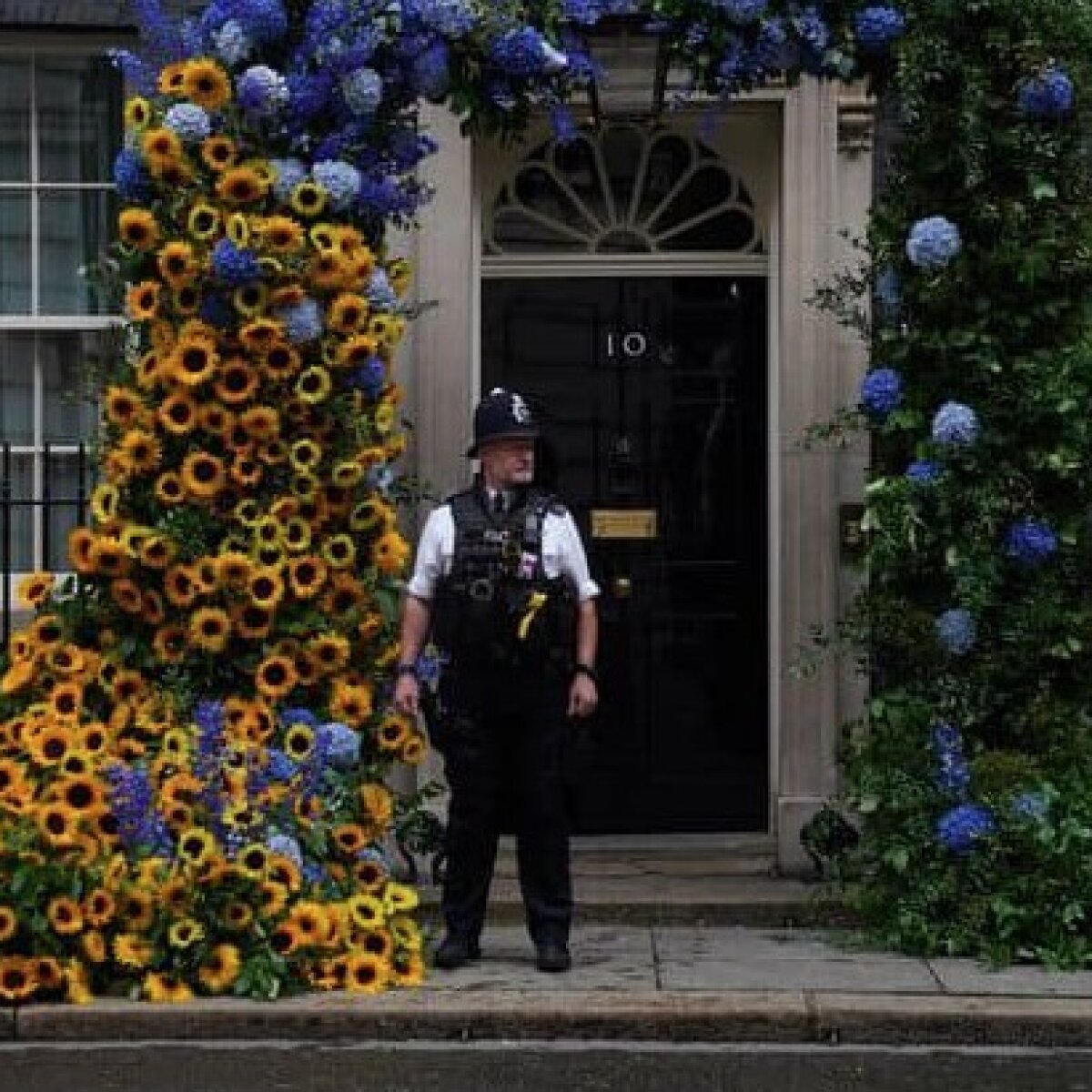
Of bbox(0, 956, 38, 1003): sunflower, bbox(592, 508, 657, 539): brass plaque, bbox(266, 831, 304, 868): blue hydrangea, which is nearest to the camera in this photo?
bbox(0, 956, 38, 1003): sunflower

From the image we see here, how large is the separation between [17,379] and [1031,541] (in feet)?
14.9

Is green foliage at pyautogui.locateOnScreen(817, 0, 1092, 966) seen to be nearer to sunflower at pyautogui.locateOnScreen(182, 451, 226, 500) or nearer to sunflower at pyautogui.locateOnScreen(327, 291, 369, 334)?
sunflower at pyautogui.locateOnScreen(327, 291, 369, 334)

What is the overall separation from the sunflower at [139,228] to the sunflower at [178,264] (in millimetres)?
82

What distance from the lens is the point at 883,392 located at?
8.16m

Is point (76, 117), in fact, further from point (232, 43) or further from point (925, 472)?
point (925, 472)

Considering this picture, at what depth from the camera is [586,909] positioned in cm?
895

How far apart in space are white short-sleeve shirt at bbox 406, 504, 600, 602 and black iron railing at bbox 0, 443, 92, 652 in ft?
6.18

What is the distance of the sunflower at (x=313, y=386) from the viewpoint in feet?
25.2

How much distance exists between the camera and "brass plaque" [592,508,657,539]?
998 cm

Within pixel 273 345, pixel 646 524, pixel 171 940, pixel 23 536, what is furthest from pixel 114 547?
pixel 646 524

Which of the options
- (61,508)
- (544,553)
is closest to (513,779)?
(544,553)

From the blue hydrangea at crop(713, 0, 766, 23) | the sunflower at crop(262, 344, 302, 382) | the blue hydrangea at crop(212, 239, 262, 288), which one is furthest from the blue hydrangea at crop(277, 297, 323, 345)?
the blue hydrangea at crop(713, 0, 766, 23)

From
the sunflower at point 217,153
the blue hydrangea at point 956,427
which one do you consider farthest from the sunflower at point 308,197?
the blue hydrangea at point 956,427

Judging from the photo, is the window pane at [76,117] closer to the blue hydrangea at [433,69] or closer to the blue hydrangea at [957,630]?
the blue hydrangea at [433,69]
